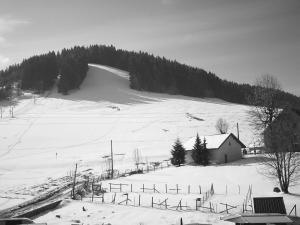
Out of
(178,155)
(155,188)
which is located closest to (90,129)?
(178,155)

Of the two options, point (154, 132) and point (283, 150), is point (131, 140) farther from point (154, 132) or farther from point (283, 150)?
point (283, 150)

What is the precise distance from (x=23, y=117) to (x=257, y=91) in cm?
7572

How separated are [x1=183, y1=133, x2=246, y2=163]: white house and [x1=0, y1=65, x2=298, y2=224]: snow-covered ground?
6734mm

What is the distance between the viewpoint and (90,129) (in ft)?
332

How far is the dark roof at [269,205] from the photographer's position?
29.8 meters

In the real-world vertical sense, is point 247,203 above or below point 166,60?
below

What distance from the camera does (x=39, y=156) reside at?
77.3m

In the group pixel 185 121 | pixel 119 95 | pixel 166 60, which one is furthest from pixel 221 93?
pixel 185 121

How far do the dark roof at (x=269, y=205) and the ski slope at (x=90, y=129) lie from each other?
90.0ft

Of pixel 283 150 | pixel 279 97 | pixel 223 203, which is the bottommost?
pixel 223 203

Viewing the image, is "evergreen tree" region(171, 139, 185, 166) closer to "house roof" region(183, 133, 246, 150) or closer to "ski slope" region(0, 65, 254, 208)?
"house roof" region(183, 133, 246, 150)

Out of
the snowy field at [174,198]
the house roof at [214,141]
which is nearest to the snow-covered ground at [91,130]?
the snowy field at [174,198]

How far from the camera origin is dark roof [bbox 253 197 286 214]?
29827 millimetres

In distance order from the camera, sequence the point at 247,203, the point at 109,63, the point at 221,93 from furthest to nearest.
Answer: the point at 109,63
the point at 221,93
the point at 247,203
